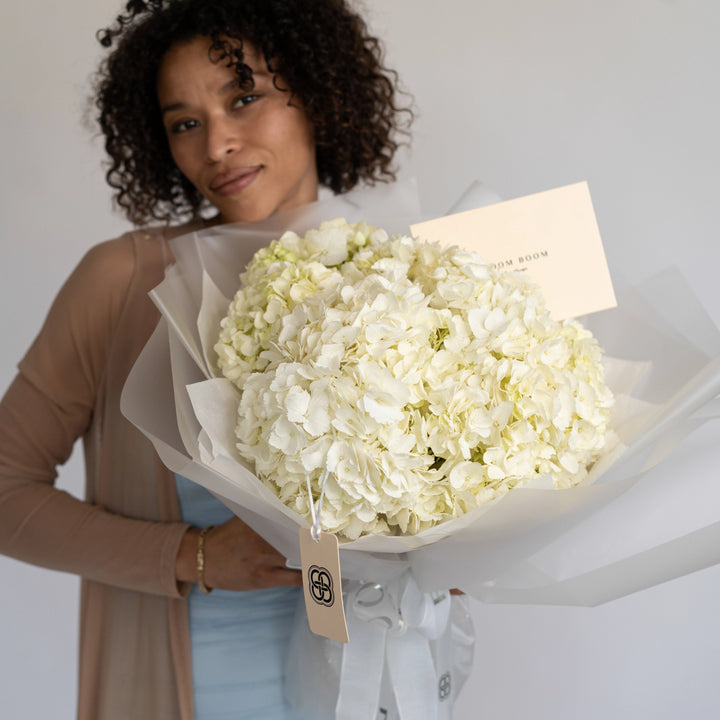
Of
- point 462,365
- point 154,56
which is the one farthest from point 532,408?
point 154,56

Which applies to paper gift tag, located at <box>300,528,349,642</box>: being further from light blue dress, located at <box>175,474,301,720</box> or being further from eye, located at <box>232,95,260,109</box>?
eye, located at <box>232,95,260,109</box>

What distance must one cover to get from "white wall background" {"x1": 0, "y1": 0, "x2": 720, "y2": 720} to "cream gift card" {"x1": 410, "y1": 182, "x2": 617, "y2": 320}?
0.79m

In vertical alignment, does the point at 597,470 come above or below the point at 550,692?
above

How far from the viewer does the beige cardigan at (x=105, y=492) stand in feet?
3.59

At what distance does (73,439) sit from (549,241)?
0.76 m

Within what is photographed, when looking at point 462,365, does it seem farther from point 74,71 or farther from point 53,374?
point 74,71

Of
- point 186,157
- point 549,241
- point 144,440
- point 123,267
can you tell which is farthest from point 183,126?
point 549,241

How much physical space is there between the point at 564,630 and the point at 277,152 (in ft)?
3.94

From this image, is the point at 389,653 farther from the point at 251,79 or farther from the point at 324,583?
the point at 251,79

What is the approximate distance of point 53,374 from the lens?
1.14m

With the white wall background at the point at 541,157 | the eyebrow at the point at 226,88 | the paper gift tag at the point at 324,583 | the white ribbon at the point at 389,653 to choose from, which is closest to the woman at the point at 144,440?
the eyebrow at the point at 226,88

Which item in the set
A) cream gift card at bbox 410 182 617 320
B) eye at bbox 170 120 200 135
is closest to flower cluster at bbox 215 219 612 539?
cream gift card at bbox 410 182 617 320

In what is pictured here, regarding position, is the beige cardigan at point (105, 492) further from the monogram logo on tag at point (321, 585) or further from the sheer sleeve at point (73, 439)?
the monogram logo on tag at point (321, 585)

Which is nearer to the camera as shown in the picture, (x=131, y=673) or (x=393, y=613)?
(x=393, y=613)
